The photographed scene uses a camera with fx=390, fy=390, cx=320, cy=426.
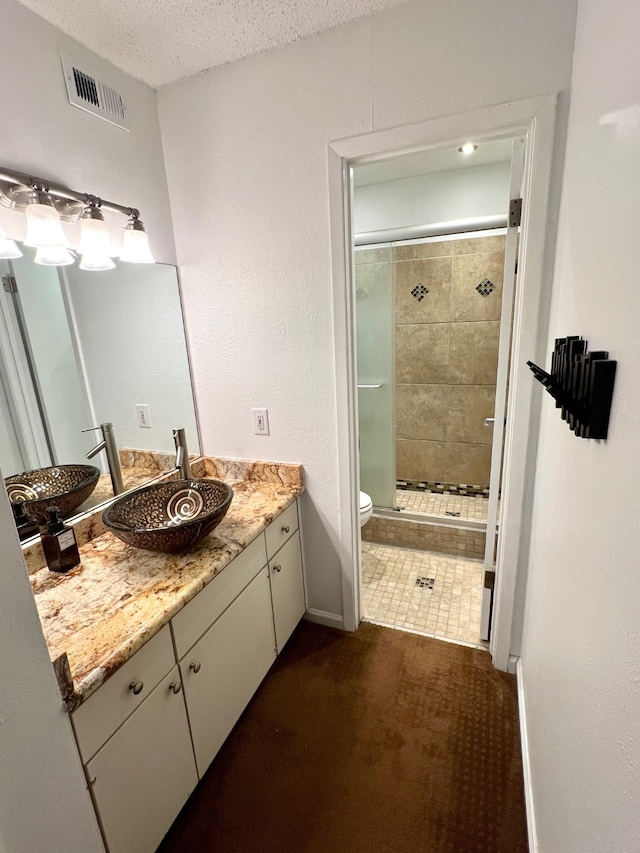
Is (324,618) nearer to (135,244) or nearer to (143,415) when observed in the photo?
(143,415)

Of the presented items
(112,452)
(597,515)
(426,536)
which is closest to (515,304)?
(597,515)

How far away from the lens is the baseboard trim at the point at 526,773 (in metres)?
1.11

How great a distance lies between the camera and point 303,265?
61.7 inches

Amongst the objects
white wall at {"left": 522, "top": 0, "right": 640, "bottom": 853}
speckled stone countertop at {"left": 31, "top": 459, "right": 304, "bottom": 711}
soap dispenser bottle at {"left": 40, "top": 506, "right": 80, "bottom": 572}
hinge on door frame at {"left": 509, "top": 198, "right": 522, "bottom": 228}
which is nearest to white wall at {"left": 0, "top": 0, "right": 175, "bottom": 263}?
soap dispenser bottle at {"left": 40, "top": 506, "right": 80, "bottom": 572}

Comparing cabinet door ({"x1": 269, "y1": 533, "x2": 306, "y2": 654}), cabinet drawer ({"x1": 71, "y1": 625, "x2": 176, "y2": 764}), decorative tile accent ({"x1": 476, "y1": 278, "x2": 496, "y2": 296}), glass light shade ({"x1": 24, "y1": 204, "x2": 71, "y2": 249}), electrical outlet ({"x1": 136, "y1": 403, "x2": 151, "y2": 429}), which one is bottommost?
cabinet door ({"x1": 269, "y1": 533, "x2": 306, "y2": 654})

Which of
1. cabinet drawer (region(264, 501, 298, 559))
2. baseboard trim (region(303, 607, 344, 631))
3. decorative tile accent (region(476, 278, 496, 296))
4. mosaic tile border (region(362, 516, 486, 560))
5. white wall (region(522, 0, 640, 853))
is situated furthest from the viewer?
decorative tile accent (region(476, 278, 496, 296))

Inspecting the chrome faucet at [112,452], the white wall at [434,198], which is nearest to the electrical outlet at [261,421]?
the chrome faucet at [112,452]

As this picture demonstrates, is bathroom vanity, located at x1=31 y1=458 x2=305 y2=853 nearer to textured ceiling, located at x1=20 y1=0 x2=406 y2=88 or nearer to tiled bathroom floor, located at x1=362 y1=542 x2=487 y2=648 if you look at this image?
tiled bathroom floor, located at x1=362 y1=542 x2=487 y2=648

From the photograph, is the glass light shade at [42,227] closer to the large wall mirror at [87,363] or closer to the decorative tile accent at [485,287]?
the large wall mirror at [87,363]

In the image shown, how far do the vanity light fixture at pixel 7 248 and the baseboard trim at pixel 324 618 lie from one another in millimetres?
1926

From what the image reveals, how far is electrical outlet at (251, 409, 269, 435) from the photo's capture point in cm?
181

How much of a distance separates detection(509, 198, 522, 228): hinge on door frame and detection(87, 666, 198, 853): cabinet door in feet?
6.08

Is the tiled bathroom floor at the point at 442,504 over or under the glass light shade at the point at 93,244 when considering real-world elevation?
under

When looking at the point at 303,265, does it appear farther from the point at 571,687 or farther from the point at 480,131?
the point at 571,687
